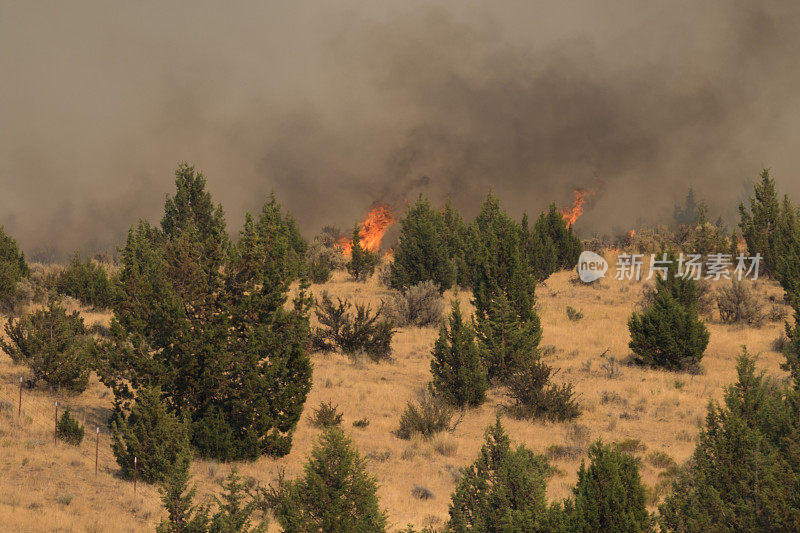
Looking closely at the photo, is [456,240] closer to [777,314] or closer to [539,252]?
[539,252]

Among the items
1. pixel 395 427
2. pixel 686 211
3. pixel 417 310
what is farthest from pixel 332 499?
pixel 686 211

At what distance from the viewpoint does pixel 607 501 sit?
8.25 metres

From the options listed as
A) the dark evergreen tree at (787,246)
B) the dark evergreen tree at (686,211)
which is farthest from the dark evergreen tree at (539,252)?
the dark evergreen tree at (686,211)

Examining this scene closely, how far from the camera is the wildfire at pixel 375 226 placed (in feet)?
179

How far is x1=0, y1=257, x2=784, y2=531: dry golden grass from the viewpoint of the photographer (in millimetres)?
10422

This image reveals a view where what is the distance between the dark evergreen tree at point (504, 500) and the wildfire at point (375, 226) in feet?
144

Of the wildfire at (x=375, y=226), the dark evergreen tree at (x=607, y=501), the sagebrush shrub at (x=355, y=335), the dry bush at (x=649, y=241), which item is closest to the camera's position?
the dark evergreen tree at (x=607, y=501)

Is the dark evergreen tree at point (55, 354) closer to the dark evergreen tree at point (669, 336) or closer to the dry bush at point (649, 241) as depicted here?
the dark evergreen tree at point (669, 336)

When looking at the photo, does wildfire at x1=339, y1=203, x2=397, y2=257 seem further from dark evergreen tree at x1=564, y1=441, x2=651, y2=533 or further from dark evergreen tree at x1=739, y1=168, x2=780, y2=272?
dark evergreen tree at x1=564, y1=441, x2=651, y2=533

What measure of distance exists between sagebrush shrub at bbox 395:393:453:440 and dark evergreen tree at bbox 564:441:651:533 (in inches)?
289

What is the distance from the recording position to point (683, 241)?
4950cm


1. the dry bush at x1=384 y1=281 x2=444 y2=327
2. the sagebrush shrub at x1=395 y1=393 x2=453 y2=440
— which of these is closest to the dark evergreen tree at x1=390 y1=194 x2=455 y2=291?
the dry bush at x1=384 y1=281 x2=444 y2=327

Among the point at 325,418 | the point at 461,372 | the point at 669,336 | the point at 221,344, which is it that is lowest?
the point at 325,418

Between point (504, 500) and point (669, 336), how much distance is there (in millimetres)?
14889
